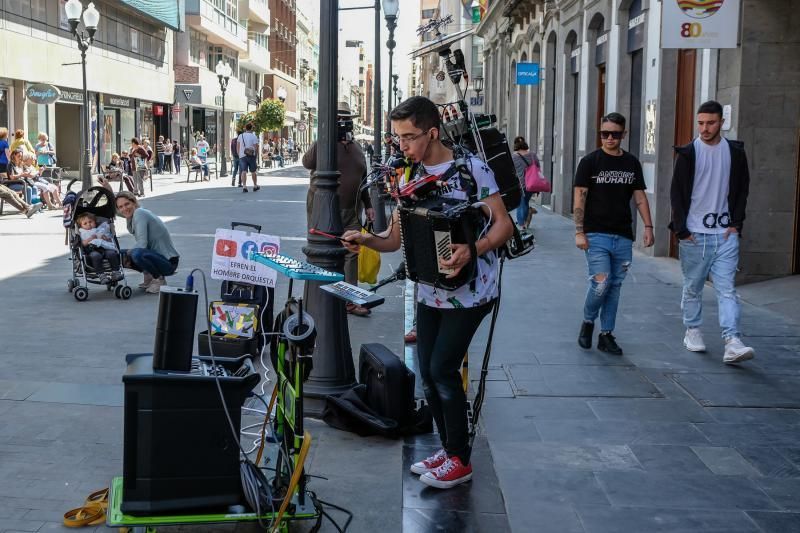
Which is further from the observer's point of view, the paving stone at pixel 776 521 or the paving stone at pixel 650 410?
the paving stone at pixel 650 410

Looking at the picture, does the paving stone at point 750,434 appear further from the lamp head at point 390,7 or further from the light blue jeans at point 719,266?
the lamp head at point 390,7

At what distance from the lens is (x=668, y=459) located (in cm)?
536

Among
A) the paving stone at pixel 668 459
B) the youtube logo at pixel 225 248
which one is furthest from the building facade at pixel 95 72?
the paving stone at pixel 668 459

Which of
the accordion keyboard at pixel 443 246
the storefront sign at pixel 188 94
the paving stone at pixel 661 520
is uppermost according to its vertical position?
the storefront sign at pixel 188 94

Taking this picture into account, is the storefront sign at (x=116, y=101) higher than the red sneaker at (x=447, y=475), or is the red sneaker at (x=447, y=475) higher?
the storefront sign at (x=116, y=101)

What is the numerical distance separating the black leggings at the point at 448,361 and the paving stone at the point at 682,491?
786 mm

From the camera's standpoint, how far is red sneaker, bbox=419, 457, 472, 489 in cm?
484

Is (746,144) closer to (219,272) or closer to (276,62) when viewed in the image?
(219,272)

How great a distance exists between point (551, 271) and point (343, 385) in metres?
7.16

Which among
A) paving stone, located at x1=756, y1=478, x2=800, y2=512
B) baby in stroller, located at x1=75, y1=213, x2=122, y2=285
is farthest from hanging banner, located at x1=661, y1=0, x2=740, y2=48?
paving stone, located at x1=756, y1=478, x2=800, y2=512

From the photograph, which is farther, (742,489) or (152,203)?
(152,203)

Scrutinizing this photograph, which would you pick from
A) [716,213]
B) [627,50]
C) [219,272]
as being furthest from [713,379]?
[627,50]

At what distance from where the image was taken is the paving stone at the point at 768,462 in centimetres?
514

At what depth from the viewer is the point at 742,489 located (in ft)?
16.1
